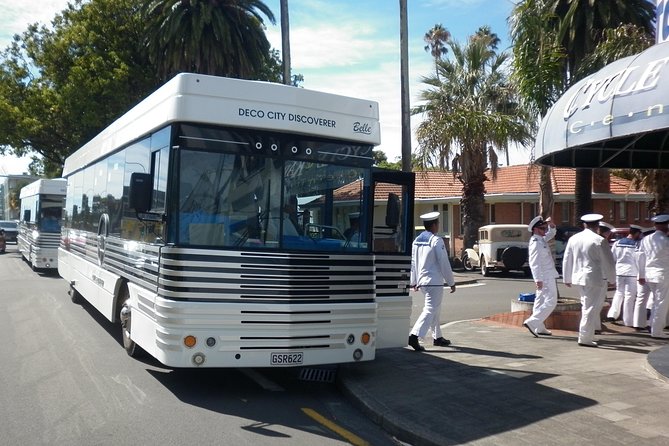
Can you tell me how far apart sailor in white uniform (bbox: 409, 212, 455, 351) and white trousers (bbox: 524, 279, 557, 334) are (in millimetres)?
1492

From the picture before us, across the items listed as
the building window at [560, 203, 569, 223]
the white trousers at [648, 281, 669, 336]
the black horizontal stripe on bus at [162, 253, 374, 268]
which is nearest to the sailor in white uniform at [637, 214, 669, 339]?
the white trousers at [648, 281, 669, 336]

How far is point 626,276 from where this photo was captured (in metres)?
11.9

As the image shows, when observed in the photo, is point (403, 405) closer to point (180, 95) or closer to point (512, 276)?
point (180, 95)

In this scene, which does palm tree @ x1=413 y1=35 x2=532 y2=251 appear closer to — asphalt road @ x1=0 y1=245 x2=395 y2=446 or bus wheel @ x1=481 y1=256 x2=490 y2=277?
bus wheel @ x1=481 y1=256 x2=490 y2=277

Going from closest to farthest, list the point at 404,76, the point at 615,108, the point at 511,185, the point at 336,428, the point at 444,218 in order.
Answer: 1. the point at 336,428
2. the point at 615,108
3. the point at 404,76
4. the point at 511,185
5. the point at 444,218

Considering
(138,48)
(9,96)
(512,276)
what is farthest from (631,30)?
(9,96)

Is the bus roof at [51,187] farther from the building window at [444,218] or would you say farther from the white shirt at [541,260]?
the building window at [444,218]

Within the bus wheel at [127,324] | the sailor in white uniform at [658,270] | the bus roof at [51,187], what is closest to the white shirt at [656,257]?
the sailor in white uniform at [658,270]

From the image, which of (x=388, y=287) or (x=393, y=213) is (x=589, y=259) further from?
(x=393, y=213)

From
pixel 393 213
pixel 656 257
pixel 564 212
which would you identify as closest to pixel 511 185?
pixel 564 212

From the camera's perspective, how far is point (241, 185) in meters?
7.48

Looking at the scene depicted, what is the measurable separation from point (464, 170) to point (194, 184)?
2053 cm

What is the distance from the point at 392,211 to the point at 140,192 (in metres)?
3.01

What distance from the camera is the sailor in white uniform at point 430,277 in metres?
9.99
